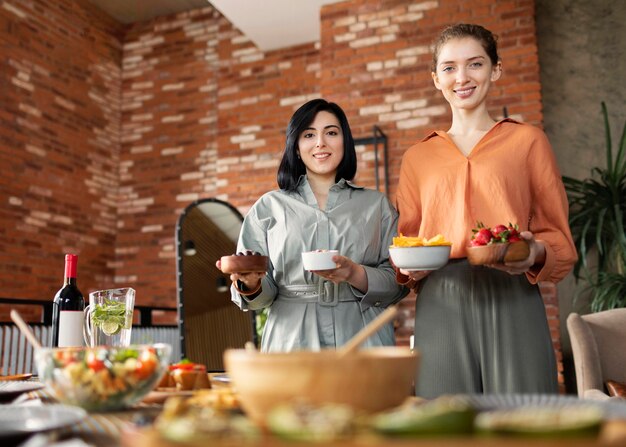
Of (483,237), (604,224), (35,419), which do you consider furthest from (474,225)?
(604,224)

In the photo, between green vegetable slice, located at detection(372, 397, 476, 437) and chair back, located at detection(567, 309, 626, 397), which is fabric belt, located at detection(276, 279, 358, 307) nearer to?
green vegetable slice, located at detection(372, 397, 476, 437)

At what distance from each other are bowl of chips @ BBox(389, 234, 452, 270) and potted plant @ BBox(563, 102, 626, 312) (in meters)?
2.64

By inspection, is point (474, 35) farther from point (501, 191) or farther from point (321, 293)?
point (321, 293)

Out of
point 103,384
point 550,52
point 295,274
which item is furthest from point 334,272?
point 550,52

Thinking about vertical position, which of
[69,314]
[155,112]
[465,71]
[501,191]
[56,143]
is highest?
[155,112]

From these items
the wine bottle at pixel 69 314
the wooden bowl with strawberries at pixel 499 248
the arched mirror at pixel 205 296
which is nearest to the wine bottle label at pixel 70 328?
the wine bottle at pixel 69 314

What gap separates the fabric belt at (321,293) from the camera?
5.62 feet

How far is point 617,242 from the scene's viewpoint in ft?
12.5

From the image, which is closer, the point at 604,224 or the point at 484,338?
the point at 484,338

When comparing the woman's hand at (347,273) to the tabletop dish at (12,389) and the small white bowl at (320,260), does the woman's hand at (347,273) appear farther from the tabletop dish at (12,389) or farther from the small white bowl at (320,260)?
the tabletop dish at (12,389)

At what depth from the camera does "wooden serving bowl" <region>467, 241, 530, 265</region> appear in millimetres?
1287

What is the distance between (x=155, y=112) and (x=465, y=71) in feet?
17.2

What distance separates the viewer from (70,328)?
154 cm

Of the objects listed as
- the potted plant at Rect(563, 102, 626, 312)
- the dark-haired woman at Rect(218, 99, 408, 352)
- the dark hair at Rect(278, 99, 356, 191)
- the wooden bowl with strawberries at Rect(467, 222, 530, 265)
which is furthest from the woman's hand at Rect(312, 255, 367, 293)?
the potted plant at Rect(563, 102, 626, 312)
